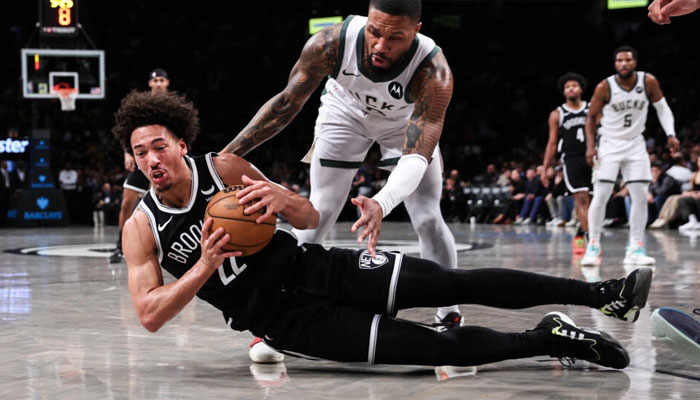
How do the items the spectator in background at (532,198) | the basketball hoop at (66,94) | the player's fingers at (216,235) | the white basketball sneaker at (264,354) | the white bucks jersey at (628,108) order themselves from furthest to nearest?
the spectator in background at (532,198) < the basketball hoop at (66,94) < the white bucks jersey at (628,108) < the white basketball sneaker at (264,354) < the player's fingers at (216,235)

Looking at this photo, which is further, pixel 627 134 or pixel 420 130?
pixel 627 134

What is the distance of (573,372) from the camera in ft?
10.2

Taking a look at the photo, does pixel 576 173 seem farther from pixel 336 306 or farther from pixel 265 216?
pixel 265 216

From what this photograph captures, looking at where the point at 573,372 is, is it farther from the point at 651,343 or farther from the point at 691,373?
the point at 651,343

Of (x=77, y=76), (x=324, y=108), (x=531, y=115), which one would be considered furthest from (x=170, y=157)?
(x=531, y=115)

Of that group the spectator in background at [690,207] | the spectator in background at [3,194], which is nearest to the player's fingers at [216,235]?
the spectator in background at [690,207]

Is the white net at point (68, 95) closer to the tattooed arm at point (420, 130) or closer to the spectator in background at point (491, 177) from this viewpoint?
the spectator in background at point (491, 177)

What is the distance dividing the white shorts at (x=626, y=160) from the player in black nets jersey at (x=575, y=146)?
1.14 m

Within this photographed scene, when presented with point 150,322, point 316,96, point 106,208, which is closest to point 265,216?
point 150,322

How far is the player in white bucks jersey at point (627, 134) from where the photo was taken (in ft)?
24.9

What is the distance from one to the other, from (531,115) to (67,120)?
506 inches

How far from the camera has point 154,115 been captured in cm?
323

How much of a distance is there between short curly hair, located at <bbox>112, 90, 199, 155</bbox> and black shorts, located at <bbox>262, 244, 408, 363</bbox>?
2.37ft

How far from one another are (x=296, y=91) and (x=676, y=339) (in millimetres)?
2012
